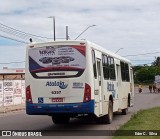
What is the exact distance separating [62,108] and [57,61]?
5.44 feet

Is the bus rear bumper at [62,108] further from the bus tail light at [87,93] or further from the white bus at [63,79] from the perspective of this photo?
the bus tail light at [87,93]

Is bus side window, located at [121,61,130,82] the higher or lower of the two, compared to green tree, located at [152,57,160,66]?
lower

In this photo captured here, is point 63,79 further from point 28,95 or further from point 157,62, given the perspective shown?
point 157,62

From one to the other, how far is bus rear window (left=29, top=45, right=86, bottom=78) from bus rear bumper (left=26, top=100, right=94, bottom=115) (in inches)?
40.3

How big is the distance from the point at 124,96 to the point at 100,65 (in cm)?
669

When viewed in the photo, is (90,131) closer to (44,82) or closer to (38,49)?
(44,82)

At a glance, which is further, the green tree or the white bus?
the green tree

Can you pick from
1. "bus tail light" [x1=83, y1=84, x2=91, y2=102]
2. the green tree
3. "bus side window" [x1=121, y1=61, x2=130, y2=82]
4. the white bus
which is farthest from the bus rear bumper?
the green tree

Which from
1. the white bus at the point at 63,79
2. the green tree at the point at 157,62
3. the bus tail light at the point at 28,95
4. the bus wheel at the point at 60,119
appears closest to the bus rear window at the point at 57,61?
the white bus at the point at 63,79

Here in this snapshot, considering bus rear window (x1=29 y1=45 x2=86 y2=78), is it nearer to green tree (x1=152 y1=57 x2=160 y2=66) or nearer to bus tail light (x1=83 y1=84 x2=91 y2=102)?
bus tail light (x1=83 y1=84 x2=91 y2=102)

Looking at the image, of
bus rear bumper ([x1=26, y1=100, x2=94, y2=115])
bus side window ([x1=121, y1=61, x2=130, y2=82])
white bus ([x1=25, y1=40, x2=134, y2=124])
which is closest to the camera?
bus rear bumper ([x1=26, y1=100, x2=94, y2=115])

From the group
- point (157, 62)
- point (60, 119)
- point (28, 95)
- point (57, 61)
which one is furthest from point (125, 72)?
point (157, 62)

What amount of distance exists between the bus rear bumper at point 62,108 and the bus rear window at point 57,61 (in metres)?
1.02

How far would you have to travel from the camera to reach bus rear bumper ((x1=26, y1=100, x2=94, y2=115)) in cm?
1452
